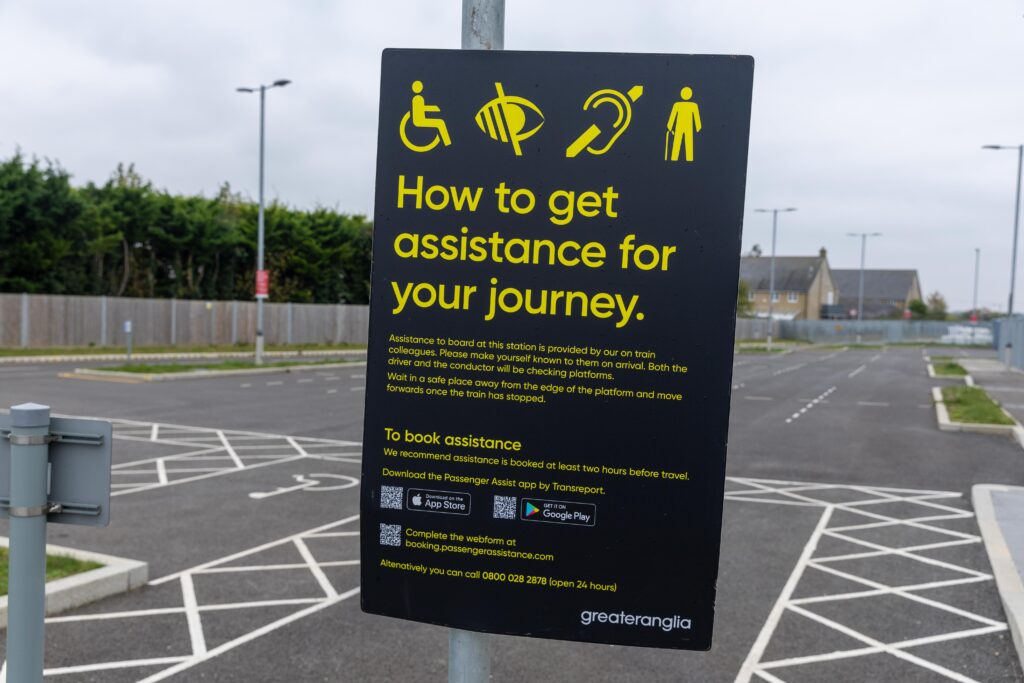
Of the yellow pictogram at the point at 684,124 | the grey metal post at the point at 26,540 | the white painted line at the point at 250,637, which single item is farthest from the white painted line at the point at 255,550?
the yellow pictogram at the point at 684,124

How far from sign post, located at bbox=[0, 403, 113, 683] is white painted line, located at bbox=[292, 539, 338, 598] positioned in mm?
4020

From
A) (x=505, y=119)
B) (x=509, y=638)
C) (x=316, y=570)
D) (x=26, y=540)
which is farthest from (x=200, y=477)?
(x=505, y=119)

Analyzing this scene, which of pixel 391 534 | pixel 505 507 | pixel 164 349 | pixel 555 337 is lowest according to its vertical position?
pixel 164 349

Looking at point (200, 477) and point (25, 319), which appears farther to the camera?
point (25, 319)

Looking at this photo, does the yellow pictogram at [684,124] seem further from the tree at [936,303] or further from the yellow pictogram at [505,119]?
the tree at [936,303]

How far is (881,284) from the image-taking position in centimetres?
12862

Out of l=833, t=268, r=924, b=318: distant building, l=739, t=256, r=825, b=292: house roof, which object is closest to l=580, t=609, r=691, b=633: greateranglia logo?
l=739, t=256, r=825, b=292: house roof

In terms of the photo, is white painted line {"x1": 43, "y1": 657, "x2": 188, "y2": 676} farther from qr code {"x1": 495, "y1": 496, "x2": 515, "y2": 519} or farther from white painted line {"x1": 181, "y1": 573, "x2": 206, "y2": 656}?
qr code {"x1": 495, "y1": 496, "x2": 515, "y2": 519}

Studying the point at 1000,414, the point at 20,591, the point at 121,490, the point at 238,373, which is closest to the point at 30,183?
A: the point at 238,373

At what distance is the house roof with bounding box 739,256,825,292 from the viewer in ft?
366

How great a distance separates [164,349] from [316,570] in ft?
117

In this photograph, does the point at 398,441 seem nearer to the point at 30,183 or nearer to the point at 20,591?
the point at 20,591

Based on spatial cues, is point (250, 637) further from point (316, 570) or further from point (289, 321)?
point (289, 321)

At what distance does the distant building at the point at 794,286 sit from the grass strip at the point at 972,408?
85538 millimetres
